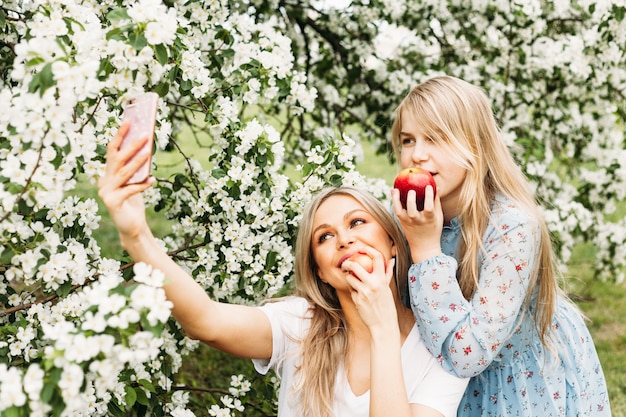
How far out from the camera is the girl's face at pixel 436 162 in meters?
2.53

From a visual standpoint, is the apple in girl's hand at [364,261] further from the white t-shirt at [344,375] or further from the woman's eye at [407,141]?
the woman's eye at [407,141]

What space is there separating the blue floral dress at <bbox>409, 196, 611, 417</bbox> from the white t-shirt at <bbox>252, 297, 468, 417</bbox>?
2.3 inches

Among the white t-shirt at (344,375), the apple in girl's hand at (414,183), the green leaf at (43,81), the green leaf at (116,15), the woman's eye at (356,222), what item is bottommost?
the white t-shirt at (344,375)

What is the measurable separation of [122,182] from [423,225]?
1024 millimetres

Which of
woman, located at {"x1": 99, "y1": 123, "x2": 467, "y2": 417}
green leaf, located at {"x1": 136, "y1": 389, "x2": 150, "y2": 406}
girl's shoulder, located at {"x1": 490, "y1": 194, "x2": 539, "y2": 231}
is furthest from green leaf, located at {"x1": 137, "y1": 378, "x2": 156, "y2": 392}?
girl's shoulder, located at {"x1": 490, "y1": 194, "x2": 539, "y2": 231}

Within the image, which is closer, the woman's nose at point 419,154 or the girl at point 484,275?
the girl at point 484,275

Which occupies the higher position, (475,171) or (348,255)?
(475,171)

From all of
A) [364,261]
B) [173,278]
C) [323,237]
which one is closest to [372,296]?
[364,261]

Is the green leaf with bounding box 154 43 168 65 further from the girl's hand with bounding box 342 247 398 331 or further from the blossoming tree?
the girl's hand with bounding box 342 247 398 331

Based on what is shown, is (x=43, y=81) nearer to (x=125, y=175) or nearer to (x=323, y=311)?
(x=125, y=175)

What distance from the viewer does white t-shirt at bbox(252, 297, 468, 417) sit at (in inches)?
88.7

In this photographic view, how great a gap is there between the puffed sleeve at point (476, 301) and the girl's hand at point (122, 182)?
0.97 meters

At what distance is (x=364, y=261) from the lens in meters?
2.21

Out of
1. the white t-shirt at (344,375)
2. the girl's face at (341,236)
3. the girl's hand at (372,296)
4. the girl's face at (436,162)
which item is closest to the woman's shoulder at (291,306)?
the white t-shirt at (344,375)
